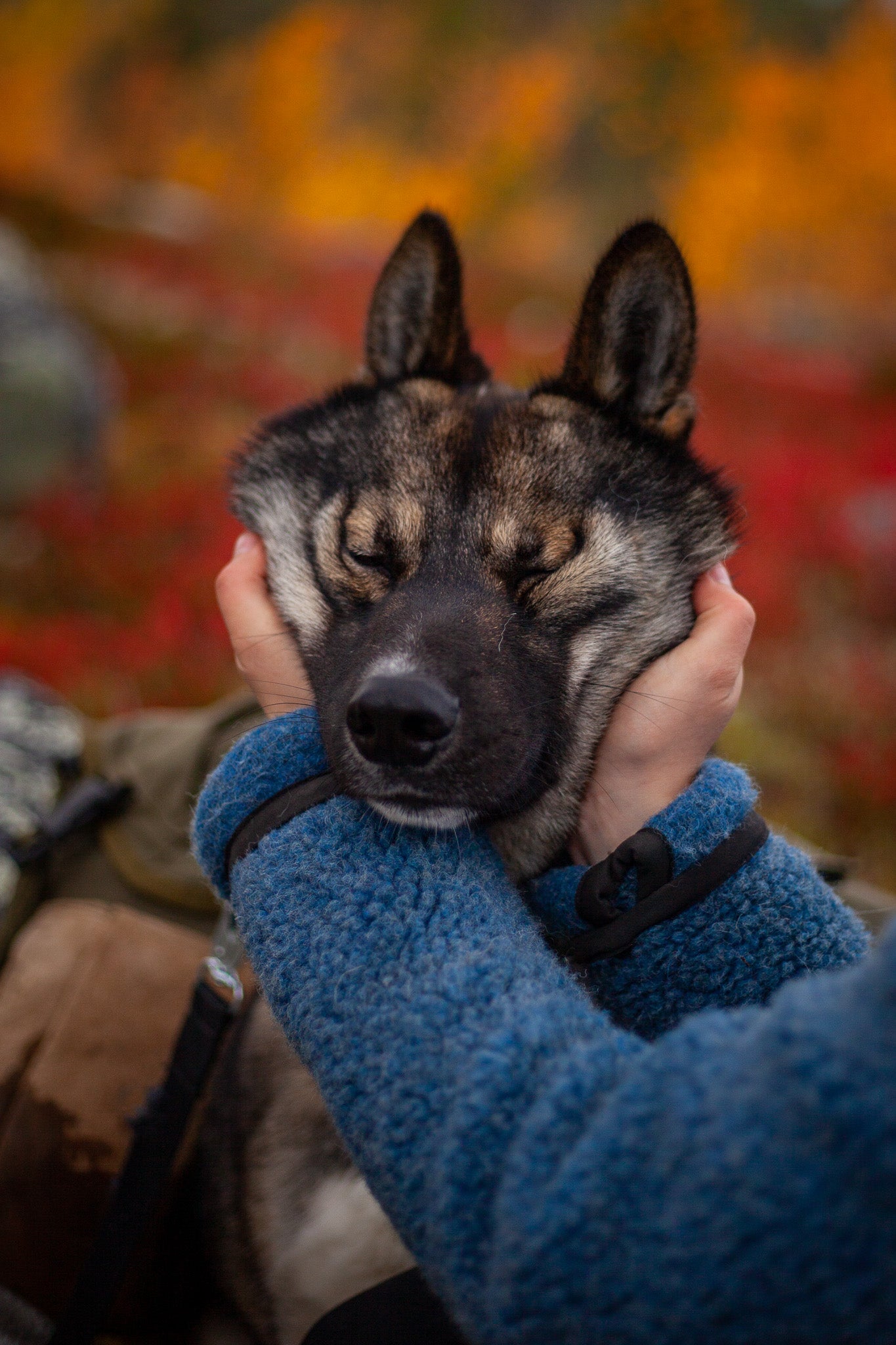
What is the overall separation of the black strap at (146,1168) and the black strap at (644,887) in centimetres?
73

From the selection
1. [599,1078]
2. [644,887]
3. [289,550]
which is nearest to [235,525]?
[289,550]

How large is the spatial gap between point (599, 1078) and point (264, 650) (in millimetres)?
1171

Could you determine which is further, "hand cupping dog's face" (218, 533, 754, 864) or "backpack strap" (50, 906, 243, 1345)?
"hand cupping dog's face" (218, 533, 754, 864)

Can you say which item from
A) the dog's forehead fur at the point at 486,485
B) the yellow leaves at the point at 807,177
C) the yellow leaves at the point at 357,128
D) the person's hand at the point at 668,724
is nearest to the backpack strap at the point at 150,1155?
the person's hand at the point at 668,724

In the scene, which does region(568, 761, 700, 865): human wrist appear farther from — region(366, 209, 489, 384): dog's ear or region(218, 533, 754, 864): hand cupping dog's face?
region(366, 209, 489, 384): dog's ear

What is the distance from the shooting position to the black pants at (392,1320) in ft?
4.46

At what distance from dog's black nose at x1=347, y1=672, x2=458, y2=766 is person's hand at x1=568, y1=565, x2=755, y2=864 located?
461 mm

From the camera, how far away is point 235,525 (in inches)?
237

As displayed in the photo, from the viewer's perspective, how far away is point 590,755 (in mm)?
1817

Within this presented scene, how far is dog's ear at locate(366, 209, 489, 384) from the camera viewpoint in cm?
201

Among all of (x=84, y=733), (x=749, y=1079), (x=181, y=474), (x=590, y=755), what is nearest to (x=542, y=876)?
(x=590, y=755)

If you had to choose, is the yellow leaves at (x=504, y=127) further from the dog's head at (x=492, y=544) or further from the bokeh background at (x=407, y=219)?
the dog's head at (x=492, y=544)

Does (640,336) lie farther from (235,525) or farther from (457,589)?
(235,525)

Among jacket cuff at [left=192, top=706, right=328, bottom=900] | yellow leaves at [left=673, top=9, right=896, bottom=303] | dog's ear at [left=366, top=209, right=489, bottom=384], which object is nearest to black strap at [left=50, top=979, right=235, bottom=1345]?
jacket cuff at [left=192, top=706, right=328, bottom=900]
